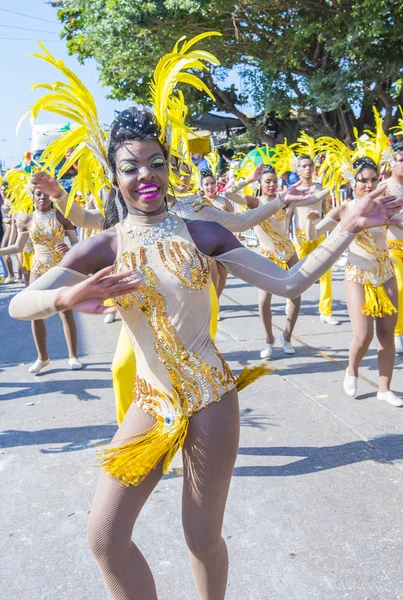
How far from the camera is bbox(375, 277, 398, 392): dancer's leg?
491cm

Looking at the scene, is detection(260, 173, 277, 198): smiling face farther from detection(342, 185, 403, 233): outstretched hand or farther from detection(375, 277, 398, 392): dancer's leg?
detection(342, 185, 403, 233): outstretched hand

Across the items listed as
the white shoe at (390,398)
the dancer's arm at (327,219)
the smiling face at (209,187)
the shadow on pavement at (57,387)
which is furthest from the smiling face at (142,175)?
the smiling face at (209,187)

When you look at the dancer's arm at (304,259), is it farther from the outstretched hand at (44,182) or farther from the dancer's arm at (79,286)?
the outstretched hand at (44,182)

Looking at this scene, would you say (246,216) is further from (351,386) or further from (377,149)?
(377,149)

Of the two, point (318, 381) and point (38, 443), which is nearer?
point (38, 443)

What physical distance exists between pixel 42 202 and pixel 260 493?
3983mm

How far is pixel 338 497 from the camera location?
3.57 m

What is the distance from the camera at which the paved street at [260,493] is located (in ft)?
9.52

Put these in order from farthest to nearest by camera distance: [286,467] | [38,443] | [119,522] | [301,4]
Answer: [301,4]
[38,443]
[286,467]
[119,522]

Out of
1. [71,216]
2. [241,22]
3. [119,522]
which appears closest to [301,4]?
[241,22]

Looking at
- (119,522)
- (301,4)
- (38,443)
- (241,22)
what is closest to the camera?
(119,522)

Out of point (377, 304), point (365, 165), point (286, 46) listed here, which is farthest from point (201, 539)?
point (286, 46)

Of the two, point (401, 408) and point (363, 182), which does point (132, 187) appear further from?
point (401, 408)

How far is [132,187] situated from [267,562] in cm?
185
